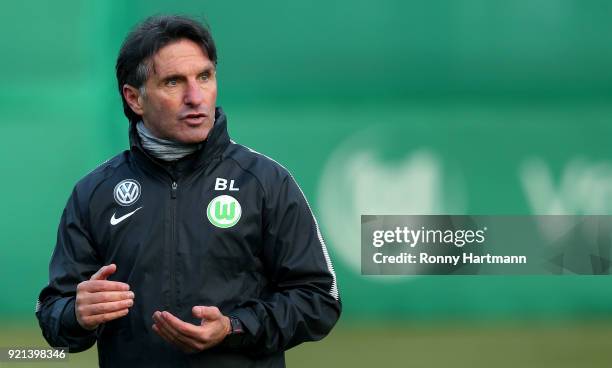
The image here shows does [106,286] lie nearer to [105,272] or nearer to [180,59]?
[105,272]

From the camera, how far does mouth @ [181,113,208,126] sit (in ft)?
7.07

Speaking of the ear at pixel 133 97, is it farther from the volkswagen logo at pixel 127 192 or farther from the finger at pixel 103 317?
the finger at pixel 103 317

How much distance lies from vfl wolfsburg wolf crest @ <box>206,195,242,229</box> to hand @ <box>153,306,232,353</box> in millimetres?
205

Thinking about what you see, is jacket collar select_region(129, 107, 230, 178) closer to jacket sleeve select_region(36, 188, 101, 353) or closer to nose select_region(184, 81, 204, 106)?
nose select_region(184, 81, 204, 106)

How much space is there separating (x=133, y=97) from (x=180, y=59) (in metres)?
0.17

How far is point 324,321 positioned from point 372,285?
5.38 feet

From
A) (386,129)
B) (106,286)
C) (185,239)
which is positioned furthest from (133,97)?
(386,129)

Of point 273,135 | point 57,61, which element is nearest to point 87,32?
point 57,61

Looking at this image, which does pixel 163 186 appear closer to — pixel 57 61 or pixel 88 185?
pixel 88 185

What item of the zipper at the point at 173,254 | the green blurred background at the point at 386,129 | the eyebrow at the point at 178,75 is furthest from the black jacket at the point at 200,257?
the green blurred background at the point at 386,129

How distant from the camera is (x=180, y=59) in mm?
2154

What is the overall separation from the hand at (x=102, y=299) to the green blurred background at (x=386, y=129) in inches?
69.2

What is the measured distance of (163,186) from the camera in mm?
2152

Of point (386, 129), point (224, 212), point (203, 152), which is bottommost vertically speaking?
point (224, 212)
